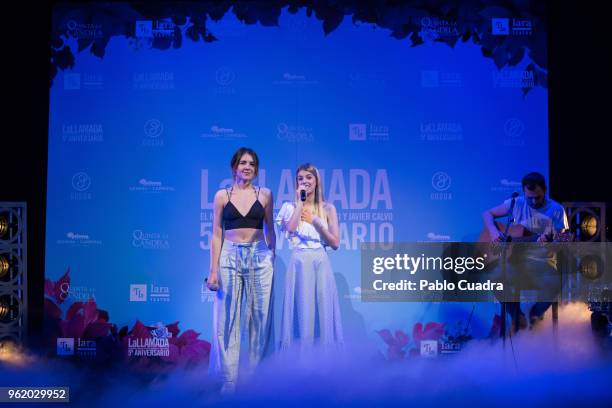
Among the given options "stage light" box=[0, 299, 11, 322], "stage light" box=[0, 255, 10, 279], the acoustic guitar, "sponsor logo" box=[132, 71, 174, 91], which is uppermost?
"sponsor logo" box=[132, 71, 174, 91]

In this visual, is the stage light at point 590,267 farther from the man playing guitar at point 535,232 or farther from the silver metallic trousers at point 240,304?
the silver metallic trousers at point 240,304

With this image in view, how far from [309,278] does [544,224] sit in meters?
2.17

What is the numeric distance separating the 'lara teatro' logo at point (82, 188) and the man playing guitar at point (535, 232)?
3673mm

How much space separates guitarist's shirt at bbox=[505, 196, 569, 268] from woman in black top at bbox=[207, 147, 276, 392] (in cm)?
232

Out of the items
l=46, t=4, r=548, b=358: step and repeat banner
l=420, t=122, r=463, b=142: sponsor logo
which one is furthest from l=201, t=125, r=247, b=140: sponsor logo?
l=420, t=122, r=463, b=142: sponsor logo

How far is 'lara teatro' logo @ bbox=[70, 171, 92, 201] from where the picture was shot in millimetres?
6348

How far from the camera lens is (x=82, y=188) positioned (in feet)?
20.8

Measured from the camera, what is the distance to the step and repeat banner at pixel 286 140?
6.23 meters

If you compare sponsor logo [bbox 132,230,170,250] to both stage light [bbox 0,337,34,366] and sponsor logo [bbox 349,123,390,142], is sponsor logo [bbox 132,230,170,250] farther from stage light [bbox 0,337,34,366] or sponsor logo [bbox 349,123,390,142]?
sponsor logo [bbox 349,123,390,142]

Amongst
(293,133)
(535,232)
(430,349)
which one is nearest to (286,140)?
(293,133)

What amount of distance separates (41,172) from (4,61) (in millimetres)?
1127

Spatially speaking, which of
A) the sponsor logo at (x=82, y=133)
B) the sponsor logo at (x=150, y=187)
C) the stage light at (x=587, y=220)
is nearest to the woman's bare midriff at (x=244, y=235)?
the sponsor logo at (x=150, y=187)

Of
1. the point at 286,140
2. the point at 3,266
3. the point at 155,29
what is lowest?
the point at 3,266

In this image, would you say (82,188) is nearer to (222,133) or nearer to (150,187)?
(150,187)
